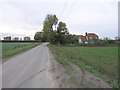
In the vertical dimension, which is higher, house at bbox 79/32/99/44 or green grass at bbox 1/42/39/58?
house at bbox 79/32/99/44

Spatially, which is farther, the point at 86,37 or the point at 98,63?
the point at 86,37

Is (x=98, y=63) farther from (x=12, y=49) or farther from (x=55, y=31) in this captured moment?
(x=55, y=31)

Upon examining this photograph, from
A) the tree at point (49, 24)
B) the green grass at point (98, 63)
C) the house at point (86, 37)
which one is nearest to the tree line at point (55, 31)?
the tree at point (49, 24)

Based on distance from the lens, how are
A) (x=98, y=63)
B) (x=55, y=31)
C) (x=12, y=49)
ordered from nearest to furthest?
(x=98, y=63), (x=12, y=49), (x=55, y=31)

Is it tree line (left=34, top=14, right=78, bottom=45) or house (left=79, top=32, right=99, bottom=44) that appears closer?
tree line (left=34, top=14, right=78, bottom=45)

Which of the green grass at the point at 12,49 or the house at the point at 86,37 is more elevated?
the house at the point at 86,37

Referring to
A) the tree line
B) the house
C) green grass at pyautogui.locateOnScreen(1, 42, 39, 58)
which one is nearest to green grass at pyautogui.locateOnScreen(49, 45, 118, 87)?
green grass at pyautogui.locateOnScreen(1, 42, 39, 58)

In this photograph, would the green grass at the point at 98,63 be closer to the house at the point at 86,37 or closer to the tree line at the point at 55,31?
the tree line at the point at 55,31

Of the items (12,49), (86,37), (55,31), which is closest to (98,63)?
(12,49)

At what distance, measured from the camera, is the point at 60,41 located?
94.5 m

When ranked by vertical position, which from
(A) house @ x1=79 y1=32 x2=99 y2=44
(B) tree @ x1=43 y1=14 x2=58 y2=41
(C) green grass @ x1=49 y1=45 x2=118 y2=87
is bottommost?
(C) green grass @ x1=49 y1=45 x2=118 y2=87

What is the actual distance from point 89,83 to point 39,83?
2.28 meters

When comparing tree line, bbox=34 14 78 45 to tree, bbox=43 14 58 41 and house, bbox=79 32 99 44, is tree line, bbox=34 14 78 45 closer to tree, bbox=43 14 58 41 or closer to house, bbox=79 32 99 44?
tree, bbox=43 14 58 41

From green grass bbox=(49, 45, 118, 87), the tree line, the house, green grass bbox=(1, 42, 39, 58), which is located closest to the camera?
green grass bbox=(49, 45, 118, 87)
